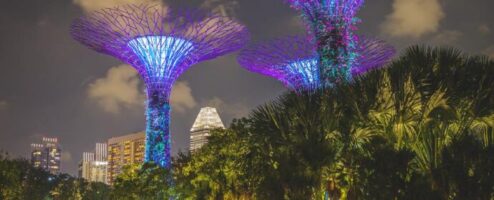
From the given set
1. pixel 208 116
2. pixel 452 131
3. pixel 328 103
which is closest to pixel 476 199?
pixel 452 131

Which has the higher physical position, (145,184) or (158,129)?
(158,129)

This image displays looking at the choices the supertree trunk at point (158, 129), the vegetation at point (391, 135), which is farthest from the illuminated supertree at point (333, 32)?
the supertree trunk at point (158, 129)

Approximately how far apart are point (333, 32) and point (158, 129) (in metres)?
14.6

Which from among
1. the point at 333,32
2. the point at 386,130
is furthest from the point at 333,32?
the point at 386,130

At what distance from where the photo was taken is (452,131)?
1806cm

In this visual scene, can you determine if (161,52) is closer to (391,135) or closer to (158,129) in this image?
(158,129)

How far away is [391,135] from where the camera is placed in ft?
57.6

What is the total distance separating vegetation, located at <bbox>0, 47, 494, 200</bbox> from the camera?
15.1 m

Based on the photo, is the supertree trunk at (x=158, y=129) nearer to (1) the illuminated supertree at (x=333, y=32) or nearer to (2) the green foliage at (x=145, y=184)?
(2) the green foliage at (x=145, y=184)

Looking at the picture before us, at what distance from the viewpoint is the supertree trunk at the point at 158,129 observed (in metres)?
38.1

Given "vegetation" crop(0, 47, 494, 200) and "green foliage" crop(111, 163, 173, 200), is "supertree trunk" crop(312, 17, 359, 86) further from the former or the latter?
"green foliage" crop(111, 163, 173, 200)

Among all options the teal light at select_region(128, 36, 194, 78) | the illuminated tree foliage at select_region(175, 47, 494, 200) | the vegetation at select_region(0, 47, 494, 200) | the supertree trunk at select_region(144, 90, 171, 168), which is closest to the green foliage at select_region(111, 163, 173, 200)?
the supertree trunk at select_region(144, 90, 171, 168)

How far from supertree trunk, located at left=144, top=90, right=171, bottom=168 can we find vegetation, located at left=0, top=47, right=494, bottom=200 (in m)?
17.9

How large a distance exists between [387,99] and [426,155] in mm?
1929
